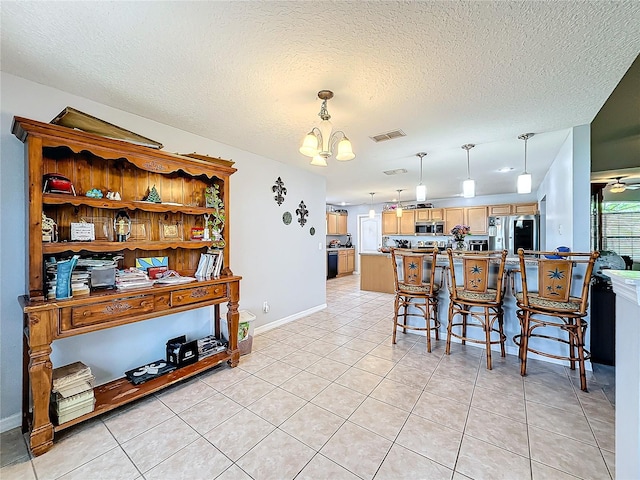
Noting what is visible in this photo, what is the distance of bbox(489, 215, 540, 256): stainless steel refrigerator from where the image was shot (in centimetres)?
571

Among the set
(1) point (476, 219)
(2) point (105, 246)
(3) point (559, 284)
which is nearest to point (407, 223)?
(1) point (476, 219)

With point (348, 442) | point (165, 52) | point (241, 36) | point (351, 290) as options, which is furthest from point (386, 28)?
point (351, 290)

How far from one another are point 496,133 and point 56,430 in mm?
4265

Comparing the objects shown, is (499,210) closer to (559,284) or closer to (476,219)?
(476,219)

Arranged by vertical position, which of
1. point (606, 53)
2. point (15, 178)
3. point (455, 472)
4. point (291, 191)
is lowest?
point (455, 472)

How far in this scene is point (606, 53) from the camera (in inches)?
60.1

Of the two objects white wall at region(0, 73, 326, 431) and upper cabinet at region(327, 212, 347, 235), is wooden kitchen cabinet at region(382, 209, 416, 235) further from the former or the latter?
white wall at region(0, 73, 326, 431)

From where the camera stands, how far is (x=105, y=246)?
193cm

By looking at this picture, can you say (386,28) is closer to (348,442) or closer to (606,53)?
(606,53)

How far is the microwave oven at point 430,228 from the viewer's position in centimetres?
711

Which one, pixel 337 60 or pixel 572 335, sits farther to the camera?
pixel 572 335

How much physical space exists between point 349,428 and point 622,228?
3825 mm

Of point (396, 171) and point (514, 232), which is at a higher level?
point (396, 171)

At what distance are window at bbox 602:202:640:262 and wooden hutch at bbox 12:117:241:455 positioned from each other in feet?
13.9
